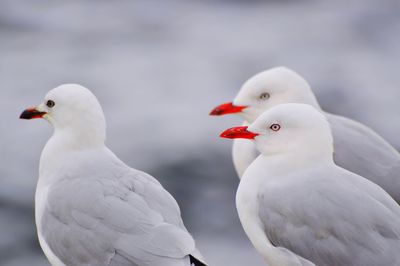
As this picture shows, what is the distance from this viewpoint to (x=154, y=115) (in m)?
8.76

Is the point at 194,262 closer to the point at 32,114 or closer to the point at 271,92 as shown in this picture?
the point at 32,114

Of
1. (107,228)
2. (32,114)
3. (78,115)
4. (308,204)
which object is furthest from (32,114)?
(308,204)

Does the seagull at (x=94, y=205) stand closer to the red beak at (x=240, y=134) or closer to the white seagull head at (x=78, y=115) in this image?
the white seagull head at (x=78, y=115)

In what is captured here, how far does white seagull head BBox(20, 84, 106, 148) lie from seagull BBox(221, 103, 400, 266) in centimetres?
65

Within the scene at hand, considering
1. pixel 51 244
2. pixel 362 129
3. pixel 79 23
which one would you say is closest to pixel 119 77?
pixel 79 23

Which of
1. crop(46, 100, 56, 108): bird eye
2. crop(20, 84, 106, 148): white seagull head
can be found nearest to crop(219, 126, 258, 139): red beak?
crop(20, 84, 106, 148): white seagull head

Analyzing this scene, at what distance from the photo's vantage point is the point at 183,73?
970 centimetres

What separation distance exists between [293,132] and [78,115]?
Answer: 100cm

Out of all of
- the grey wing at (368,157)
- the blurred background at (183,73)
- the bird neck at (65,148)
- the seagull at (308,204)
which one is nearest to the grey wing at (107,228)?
the bird neck at (65,148)

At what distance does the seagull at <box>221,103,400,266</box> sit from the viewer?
3887 mm

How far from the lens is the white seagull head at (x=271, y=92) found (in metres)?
5.23

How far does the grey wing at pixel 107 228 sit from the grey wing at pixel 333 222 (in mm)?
390

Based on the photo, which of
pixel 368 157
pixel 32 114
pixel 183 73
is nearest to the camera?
pixel 32 114

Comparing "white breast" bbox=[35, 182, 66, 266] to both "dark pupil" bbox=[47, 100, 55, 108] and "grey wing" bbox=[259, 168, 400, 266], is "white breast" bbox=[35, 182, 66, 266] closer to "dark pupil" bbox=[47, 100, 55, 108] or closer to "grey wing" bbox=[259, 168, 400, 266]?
"dark pupil" bbox=[47, 100, 55, 108]
